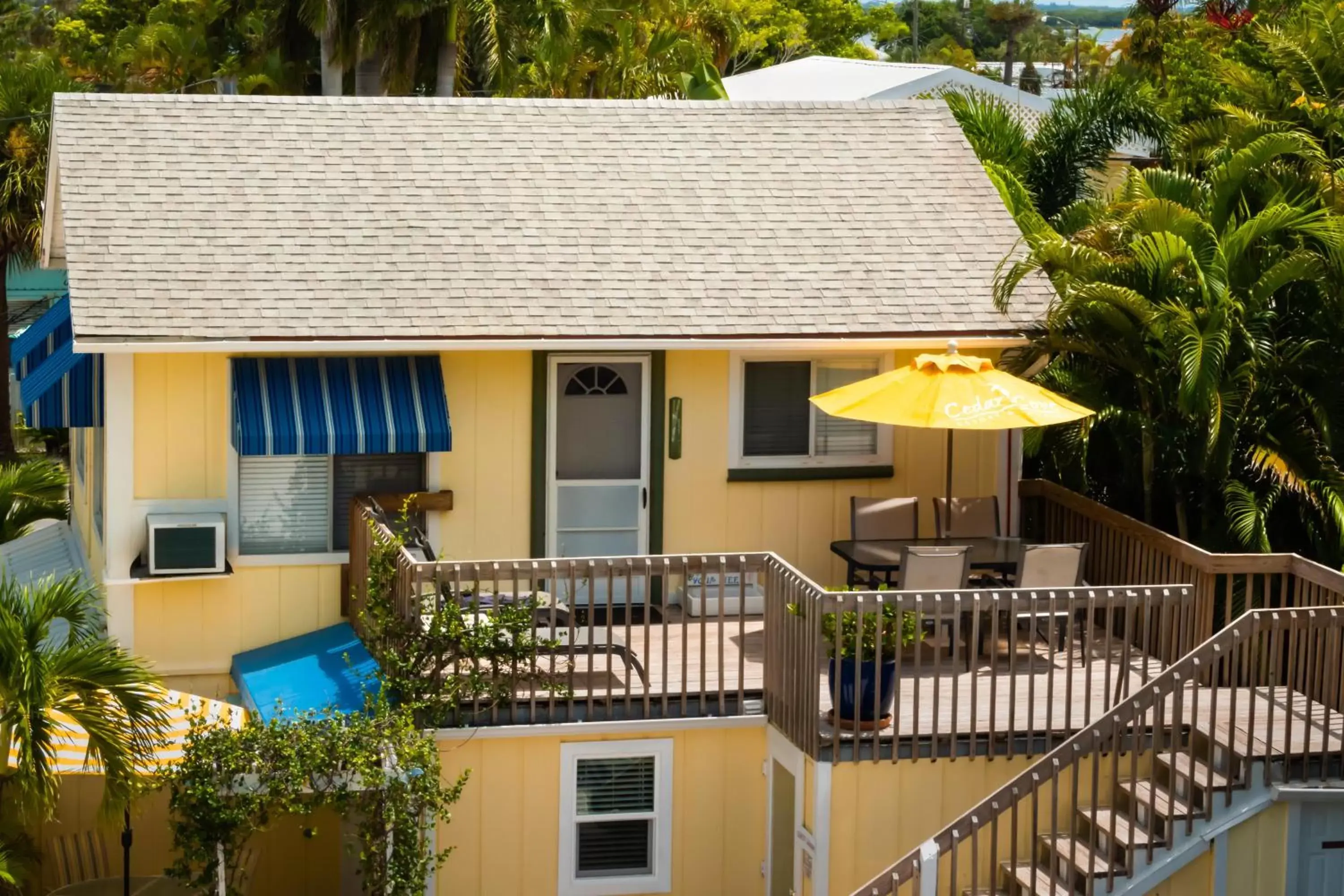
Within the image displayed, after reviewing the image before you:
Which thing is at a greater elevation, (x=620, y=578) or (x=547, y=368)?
(x=547, y=368)

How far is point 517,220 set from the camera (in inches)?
622

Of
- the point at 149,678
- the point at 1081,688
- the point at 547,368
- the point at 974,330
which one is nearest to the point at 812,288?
the point at 974,330

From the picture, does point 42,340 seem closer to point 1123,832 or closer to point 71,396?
point 71,396

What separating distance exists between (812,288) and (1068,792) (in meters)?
4.97

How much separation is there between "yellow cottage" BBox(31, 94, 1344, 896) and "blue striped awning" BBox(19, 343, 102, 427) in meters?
0.04

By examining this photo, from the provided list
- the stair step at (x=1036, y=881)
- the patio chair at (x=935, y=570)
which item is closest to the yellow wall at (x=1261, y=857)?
the stair step at (x=1036, y=881)

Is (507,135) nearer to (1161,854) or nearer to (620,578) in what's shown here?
(620,578)

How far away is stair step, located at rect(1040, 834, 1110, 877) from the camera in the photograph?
39.6 feet

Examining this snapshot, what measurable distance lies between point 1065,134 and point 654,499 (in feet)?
24.8

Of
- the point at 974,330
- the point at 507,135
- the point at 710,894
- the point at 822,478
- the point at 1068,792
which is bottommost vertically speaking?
the point at 710,894

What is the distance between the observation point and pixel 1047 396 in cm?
1412

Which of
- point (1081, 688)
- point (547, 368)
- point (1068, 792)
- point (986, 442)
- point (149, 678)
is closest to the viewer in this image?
point (149, 678)

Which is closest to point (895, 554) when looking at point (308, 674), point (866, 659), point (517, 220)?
point (866, 659)

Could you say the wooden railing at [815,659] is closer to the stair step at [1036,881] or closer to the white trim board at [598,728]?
the white trim board at [598,728]
